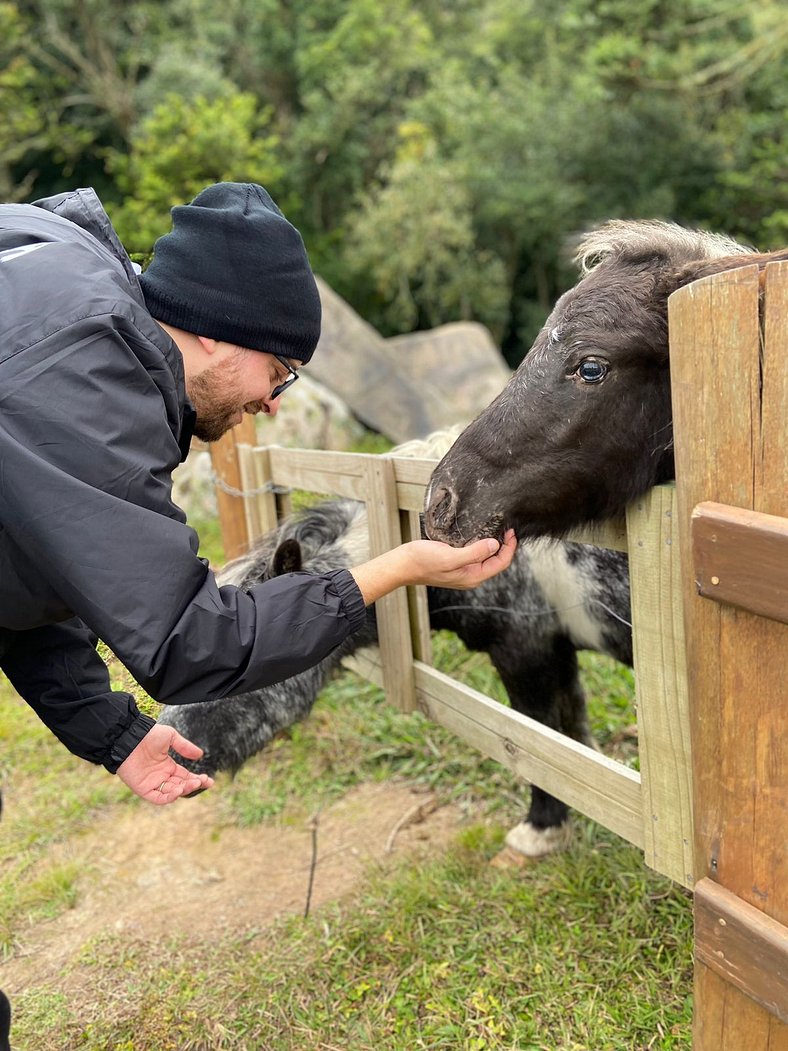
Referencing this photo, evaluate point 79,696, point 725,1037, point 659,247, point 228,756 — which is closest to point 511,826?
point 228,756

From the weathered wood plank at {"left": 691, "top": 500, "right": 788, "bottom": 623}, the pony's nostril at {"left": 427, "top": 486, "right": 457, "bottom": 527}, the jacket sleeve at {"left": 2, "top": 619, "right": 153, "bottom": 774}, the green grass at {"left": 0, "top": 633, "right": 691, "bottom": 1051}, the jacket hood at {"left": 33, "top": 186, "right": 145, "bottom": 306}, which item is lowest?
the green grass at {"left": 0, "top": 633, "right": 691, "bottom": 1051}

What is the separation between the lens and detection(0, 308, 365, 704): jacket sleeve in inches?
55.9

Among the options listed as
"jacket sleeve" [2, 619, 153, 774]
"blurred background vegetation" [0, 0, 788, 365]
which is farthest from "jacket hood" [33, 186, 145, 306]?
"blurred background vegetation" [0, 0, 788, 365]

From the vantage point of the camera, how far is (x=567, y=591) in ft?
9.85

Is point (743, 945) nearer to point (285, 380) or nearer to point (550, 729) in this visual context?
point (550, 729)

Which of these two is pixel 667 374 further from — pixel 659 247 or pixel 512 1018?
pixel 512 1018

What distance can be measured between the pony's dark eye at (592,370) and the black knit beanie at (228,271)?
74cm

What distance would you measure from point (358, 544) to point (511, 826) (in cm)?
155

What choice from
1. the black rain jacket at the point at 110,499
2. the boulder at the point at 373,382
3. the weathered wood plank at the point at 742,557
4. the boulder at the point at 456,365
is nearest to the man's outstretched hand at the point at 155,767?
the black rain jacket at the point at 110,499

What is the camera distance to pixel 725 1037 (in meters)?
1.64

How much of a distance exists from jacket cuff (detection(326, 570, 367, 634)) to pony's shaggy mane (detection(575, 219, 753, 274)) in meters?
1.15

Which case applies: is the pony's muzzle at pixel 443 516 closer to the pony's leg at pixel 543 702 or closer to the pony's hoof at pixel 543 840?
the pony's leg at pixel 543 702

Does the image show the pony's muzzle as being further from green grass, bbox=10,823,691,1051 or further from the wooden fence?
green grass, bbox=10,823,691,1051

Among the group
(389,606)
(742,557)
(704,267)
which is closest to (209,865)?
(389,606)
